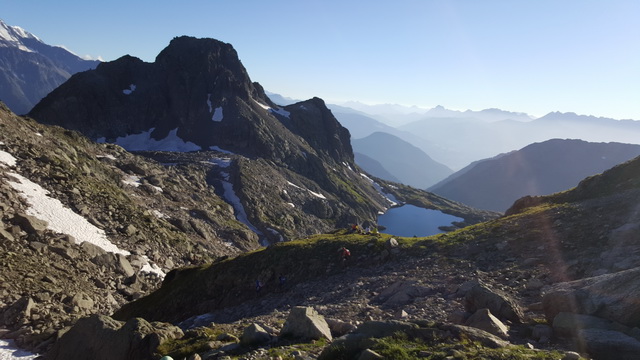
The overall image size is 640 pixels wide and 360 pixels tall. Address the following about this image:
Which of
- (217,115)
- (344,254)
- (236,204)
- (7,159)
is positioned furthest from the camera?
(217,115)

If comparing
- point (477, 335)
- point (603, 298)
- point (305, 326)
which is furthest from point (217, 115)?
point (603, 298)

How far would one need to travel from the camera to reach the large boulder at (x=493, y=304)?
1681cm

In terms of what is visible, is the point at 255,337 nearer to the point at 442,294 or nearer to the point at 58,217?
the point at 442,294

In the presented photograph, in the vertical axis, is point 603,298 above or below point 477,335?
above

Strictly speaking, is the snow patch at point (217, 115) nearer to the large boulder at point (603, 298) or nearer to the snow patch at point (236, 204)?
the snow patch at point (236, 204)

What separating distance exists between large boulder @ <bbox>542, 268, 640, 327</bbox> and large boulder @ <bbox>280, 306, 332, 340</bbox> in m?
10.1

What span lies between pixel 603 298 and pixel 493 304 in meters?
4.36

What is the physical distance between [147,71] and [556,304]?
215080 mm

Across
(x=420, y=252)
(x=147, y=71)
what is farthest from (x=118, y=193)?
(x=147, y=71)

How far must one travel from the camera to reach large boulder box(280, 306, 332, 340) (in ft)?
51.8

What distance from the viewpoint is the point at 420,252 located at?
32156 millimetres

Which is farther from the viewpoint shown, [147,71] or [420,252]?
[147,71]

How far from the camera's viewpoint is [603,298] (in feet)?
48.0

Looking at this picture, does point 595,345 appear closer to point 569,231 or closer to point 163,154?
point 569,231
